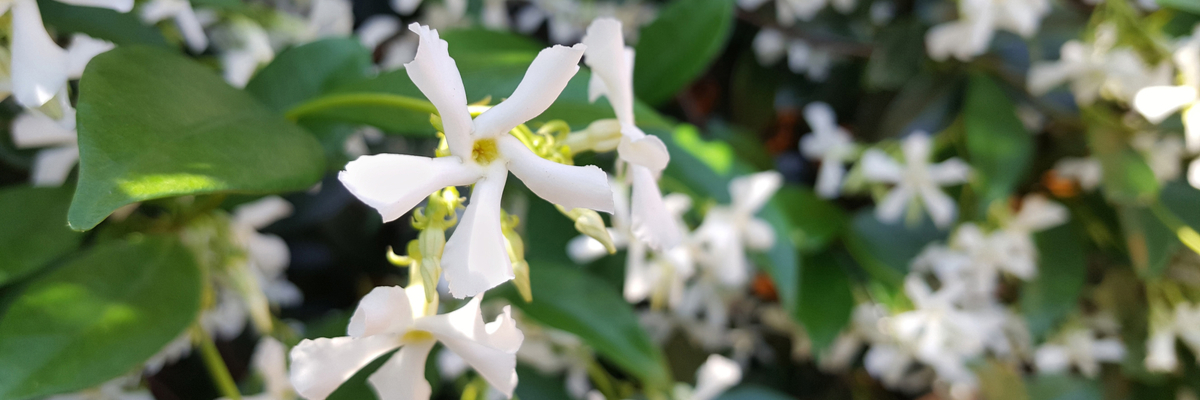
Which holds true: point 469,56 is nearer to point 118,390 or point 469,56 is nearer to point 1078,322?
point 118,390

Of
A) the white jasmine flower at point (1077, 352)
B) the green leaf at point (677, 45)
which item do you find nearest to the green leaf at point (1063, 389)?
the white jasmine flower at point (1077, 352)

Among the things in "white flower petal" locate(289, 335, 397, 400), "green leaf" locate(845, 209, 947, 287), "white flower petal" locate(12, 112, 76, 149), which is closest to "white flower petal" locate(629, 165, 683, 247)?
"white flower petal" locate(289, 335, 397, 400)

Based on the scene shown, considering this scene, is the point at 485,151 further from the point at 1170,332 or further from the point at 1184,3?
the point at 1170,332

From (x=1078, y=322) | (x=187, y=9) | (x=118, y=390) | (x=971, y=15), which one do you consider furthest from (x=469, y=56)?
(x=1078, y=322)

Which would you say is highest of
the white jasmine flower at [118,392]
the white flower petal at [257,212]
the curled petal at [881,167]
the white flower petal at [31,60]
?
the white flower petal at [31,60]

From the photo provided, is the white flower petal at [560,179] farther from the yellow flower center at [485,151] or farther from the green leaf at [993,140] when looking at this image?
the green leaf at [993,140]

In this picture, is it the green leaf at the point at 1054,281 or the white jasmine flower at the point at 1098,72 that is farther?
the green leaf at the point at 1054,281
